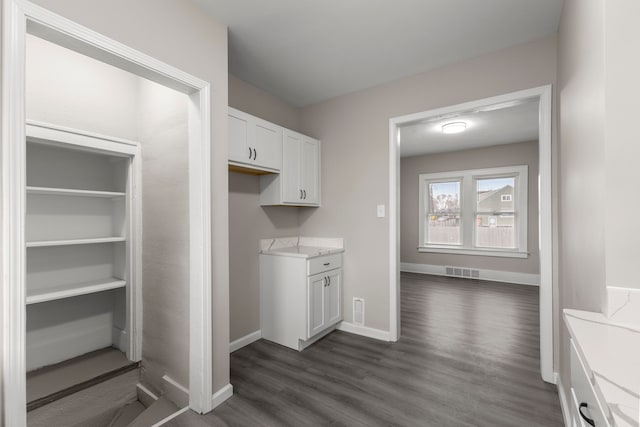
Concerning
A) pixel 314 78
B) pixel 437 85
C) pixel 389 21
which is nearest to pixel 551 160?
pixel 437 85

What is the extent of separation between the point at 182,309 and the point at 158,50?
1675mm

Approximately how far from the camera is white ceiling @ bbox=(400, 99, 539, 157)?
3949 mm

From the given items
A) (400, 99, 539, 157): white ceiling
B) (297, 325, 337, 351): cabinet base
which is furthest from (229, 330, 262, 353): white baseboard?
(400, 99, 539, 157): white ceiling

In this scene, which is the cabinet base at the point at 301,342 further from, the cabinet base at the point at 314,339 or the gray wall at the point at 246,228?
the gray wall at the point at 246,228

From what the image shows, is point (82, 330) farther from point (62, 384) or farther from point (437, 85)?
point (437, 85)

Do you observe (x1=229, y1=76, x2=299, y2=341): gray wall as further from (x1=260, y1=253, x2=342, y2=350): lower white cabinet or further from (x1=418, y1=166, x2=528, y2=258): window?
(x1=418, y1=166, x2=528, y2=258): window

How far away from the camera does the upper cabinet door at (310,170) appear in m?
3.26

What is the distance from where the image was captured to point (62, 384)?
2.32 m

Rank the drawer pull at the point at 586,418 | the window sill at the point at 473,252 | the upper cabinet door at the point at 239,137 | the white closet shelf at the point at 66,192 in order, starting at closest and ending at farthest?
1. the drawer pull at the point at 586,418
2. the white closet shelf at the point at 66,192
3. the upper cabinet door at the point at 239,137
4. the window sill at the point at 473,252

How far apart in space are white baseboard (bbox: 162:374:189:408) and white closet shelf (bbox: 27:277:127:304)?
99 centimetres

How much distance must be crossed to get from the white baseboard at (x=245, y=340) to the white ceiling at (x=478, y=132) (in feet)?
9.94

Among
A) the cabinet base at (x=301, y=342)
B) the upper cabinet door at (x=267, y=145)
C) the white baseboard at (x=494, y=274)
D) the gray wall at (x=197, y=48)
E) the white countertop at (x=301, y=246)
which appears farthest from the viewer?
the white baseboard at (x=494, y=274)

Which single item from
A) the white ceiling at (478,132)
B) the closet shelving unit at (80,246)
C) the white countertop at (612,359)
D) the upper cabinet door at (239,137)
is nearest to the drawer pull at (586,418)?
the white countertop at (612,359)

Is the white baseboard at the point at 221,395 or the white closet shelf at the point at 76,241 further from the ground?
the white closet shelf at the point at 76,241
